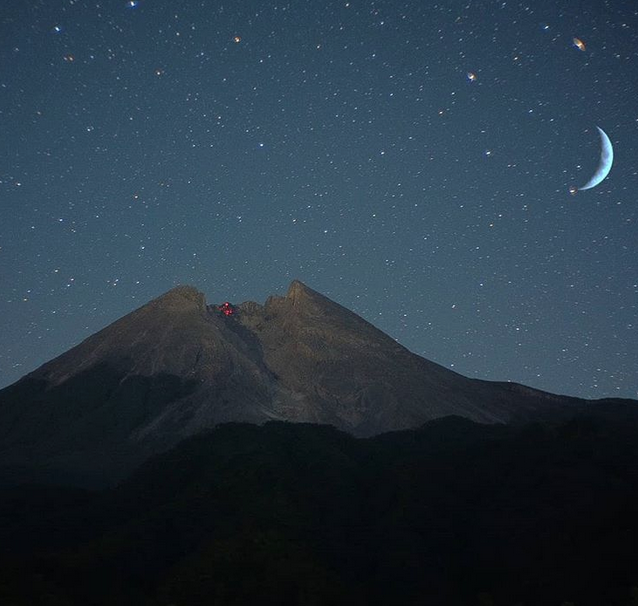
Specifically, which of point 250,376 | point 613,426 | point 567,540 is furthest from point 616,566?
point 250,376

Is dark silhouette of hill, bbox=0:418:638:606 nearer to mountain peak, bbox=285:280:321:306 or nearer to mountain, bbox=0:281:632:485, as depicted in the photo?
mountain, bbox=0:281:632:485

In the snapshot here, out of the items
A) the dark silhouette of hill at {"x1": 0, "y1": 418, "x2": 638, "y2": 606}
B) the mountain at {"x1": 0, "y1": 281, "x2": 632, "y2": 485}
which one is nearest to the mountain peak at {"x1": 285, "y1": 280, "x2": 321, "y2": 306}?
the mountain at {"x1": 0, "y1": 281, "x2": 632, "y2": 485}

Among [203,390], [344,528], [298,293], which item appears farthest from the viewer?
[298,293]

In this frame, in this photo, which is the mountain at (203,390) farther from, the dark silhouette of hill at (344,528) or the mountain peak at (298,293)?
the dark silhouette of hill at (344,528)

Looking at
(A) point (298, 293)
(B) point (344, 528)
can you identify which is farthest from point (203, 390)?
(B) point (344, 528)

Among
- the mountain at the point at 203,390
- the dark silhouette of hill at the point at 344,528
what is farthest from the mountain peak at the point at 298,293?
the dark silhouette of hill at the point at 344,528

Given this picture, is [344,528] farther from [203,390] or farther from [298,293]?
[298,293]
